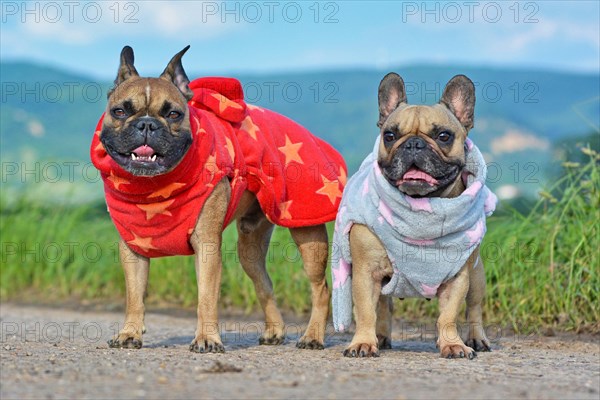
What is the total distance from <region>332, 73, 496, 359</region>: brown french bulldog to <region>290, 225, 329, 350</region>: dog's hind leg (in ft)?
2.15

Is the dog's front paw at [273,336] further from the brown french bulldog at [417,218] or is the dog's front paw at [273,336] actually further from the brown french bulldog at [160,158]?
the brown french bulldog at [417,218]

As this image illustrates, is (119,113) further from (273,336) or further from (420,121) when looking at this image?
(273,336)

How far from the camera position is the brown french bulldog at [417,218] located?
223 inches

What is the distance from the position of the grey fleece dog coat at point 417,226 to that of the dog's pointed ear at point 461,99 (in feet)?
0.66

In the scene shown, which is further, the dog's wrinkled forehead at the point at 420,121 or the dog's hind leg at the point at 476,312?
the dog's hind leg at the point at 476,312

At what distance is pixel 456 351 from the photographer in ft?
18.9

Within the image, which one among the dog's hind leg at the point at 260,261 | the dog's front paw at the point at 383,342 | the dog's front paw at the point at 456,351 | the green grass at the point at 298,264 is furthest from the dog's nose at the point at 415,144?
the green grass at the point at 298,264

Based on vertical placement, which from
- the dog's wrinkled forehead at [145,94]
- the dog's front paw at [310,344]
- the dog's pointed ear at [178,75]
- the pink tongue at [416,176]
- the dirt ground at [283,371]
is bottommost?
the dirt ground at [283,371]

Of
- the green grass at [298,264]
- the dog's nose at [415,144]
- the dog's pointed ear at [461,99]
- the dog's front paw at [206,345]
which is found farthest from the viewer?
the green grass at [298,264]

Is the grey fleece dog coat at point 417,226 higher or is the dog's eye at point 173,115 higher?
the dog's eye at point 173,115

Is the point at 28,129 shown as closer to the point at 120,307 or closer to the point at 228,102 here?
the point at 120,307

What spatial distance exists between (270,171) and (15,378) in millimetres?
2613

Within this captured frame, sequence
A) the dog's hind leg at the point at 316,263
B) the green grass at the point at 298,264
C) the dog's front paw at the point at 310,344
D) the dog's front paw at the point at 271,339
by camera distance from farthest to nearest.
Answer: the green grass at the point at 298,264, the dog's front paw at the point at 271,339, the dog's hind leg at the point at 316,263, the dog's front paw at the point at 310,344

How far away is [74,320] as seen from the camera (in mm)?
9555
